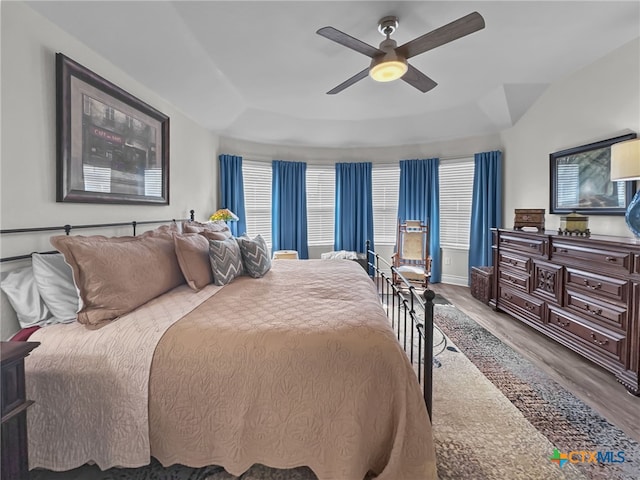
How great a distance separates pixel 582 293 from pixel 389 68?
8.20 feet

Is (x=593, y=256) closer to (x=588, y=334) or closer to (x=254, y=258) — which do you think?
(x=588, y=334)

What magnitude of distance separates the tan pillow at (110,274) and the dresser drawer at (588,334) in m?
3.29

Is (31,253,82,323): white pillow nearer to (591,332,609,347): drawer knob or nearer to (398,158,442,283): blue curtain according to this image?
(591,332,609,347): drawer knob

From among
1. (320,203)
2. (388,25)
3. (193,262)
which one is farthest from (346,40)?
(320,203)

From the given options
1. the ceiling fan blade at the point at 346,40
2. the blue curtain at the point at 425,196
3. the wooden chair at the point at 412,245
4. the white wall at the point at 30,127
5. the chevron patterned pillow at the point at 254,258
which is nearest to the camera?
the white wall at the point at 30,127

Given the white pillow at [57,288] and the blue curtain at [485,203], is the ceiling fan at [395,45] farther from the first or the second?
the blue curtain at [485,203]

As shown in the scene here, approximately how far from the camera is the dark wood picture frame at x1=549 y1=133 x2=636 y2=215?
2.66 metres

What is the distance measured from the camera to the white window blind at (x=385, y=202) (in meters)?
5.23

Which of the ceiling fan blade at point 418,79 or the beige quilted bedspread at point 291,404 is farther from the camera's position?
the ceiling fan blade at point 418,79

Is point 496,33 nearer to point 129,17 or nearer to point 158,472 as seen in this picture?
point 129,17

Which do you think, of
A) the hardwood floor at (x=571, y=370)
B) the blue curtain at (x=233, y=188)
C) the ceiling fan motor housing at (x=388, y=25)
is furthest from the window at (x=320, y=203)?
the ceiling fan motor housing at (x=388, y=25)

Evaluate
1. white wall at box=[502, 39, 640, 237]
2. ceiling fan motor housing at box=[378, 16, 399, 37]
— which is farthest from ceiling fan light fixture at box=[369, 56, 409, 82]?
white wall at box=[502, 39, 640, 237]

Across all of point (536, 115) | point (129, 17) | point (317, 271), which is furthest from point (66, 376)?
point (536, 115)
